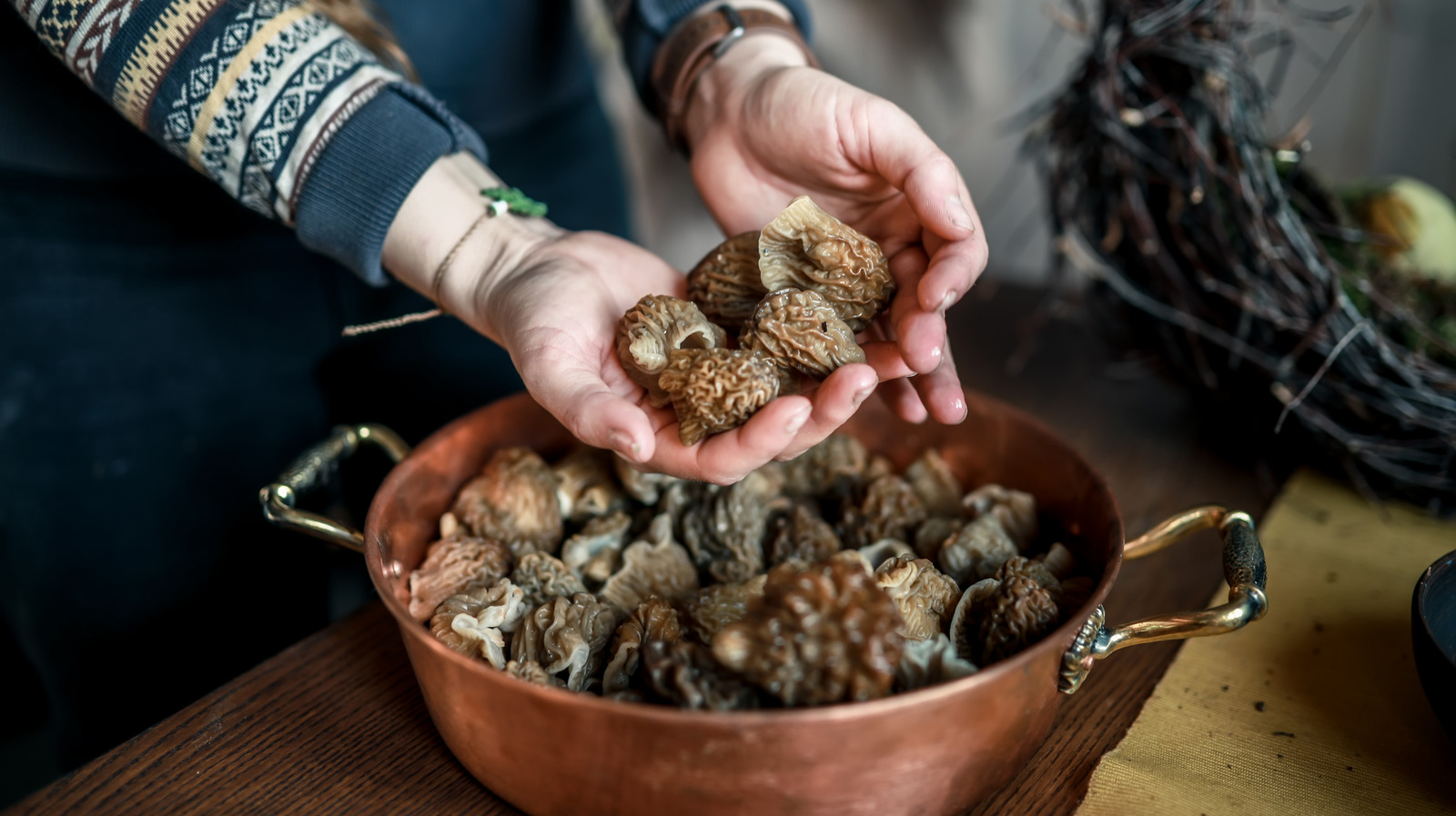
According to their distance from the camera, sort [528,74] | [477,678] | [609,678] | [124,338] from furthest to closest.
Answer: [528,74] → [124,338] → [609,678] → [477,678]

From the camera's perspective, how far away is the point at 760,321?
0.99 meters

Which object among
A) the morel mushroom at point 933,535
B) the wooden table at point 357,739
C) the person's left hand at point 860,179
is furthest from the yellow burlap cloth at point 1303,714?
the person's left hand at point 860,179

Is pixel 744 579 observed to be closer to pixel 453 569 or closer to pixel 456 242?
pixel 453 569

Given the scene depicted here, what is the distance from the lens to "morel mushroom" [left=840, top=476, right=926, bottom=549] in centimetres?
110

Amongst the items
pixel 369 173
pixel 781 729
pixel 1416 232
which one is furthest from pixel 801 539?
pixel 1416 232

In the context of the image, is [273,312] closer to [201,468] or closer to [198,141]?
[201,468]

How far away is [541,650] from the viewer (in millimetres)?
928

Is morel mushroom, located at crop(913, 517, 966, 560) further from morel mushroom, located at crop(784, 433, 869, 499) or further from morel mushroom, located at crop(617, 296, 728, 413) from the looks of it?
morel mushroom, located at crop(617, 296, 728, 413)

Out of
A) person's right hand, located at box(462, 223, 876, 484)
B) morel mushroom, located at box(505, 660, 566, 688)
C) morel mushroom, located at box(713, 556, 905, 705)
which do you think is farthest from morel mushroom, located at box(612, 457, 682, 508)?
morel mushroom, located at box(713, 556, 905, 705)

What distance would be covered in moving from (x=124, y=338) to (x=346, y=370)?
37cm

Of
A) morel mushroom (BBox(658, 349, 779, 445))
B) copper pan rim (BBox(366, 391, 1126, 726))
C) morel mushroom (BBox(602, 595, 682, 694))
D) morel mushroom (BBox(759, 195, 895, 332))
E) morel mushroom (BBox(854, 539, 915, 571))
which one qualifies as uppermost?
morel mushroom (BBox(759, 195, 895, 332))

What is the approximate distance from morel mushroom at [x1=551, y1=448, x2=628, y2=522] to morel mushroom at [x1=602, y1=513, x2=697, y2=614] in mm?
115

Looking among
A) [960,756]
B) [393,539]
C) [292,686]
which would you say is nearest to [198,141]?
[393,539]

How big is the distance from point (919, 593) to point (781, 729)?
0.98 feet
